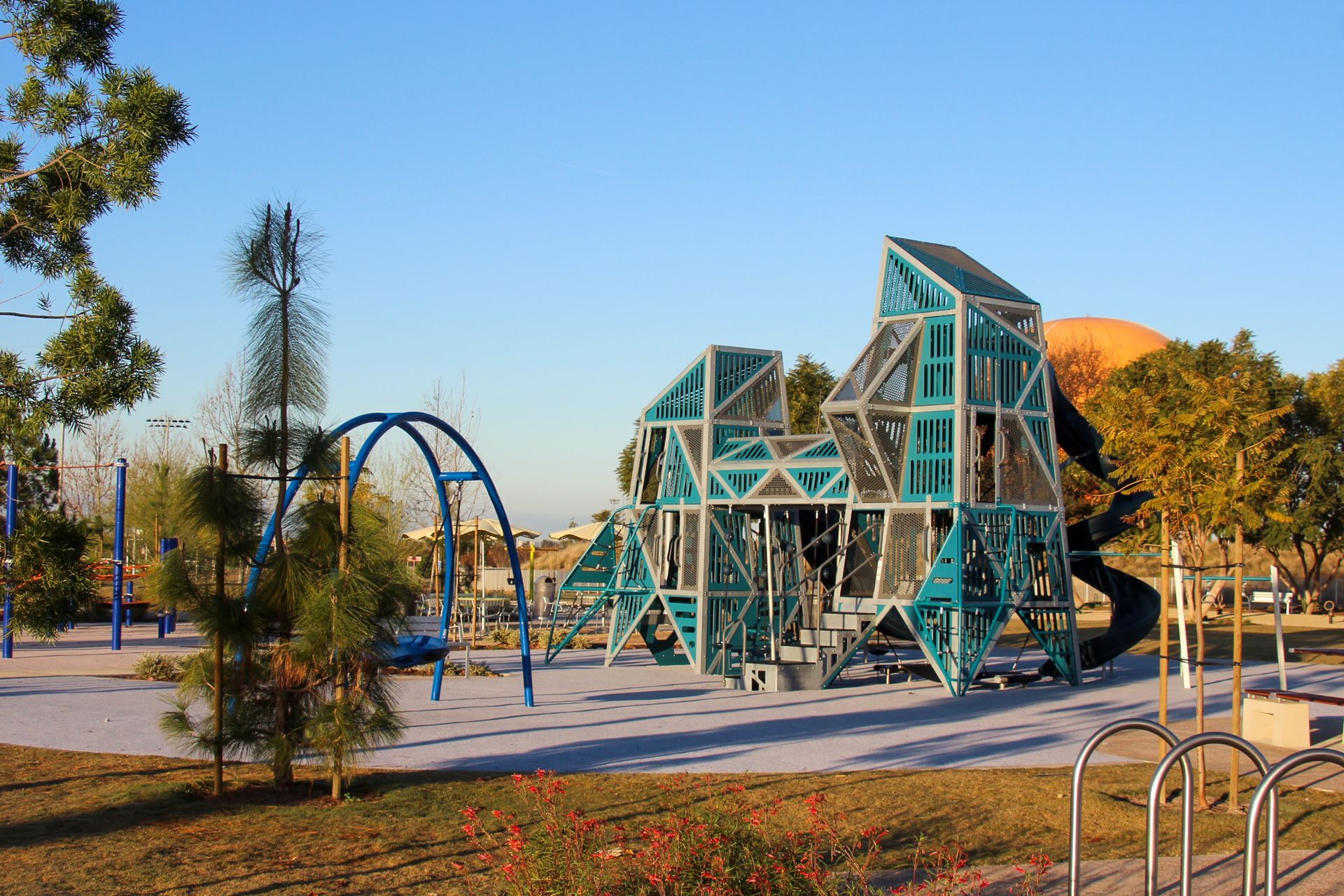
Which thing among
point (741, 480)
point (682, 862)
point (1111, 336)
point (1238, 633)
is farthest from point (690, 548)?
point (1111, 336)

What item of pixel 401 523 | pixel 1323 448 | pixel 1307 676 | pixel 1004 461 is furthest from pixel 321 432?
pixel 1323 448

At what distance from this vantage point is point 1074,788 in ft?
25.8

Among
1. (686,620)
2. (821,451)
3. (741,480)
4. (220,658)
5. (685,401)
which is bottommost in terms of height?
(686,620)

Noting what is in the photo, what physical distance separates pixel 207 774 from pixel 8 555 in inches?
186

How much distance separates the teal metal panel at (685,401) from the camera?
25.1 metres

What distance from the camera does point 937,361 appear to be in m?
22.5

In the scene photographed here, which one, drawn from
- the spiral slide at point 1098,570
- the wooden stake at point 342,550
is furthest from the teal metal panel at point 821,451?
the wooden stake at point 342,550

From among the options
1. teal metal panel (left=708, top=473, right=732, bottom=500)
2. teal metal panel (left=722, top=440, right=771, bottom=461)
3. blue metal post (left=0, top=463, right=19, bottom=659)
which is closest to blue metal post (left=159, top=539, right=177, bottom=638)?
blue metal post (left=0, top=463, right=19, bottom=659)

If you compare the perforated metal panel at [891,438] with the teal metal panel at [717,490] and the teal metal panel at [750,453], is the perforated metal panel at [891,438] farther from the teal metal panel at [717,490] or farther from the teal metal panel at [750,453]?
the teal metal panel at [717,490]

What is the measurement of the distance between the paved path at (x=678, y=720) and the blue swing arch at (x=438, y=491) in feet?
3.01

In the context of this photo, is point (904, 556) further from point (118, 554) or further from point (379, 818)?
point (118, 554)

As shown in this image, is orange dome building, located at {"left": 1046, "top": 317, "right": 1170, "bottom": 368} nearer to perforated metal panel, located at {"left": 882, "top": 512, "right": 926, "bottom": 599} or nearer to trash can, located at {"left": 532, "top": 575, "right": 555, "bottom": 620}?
trash can, located at {"left": 532, "top": 575, "right": 555, "bottom": 620}

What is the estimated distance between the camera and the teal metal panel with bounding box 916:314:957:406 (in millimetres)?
22422

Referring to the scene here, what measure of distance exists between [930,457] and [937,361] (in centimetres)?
169
